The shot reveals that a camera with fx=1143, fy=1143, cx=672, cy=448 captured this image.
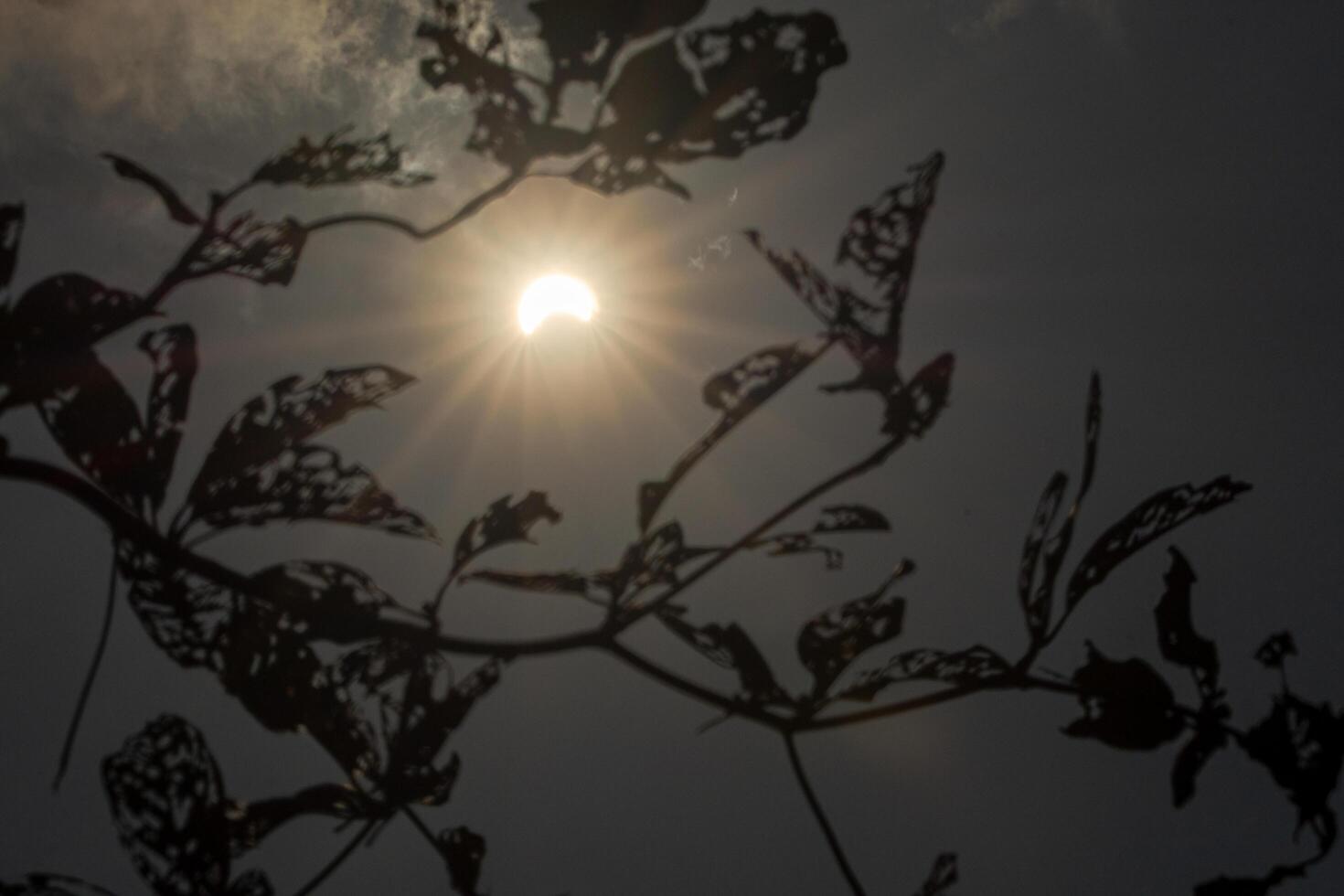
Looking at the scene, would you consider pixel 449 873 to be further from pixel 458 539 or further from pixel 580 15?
pixel 580 15

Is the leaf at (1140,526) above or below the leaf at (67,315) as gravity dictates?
below

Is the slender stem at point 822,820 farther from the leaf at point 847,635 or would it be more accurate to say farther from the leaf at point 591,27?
the leaf at point 591,27

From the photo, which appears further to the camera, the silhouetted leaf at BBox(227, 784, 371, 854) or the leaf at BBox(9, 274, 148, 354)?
the silhouetted leaf at BBox(227, 784, 371, 854)

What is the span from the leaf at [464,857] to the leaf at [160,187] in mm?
815

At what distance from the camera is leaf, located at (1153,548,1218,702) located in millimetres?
1339

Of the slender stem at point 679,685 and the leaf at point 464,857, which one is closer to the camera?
the slender stem at point 679,685

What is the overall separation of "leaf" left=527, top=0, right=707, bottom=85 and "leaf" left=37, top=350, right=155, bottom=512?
632 mm

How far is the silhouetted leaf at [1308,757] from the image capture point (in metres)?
1.21

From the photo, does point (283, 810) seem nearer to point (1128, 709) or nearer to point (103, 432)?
point (103, 432)

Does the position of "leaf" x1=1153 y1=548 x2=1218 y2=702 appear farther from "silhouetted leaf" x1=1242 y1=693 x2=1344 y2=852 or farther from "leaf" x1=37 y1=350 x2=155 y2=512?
"leaf" x1=37 y1=350 x2=155 y2=512

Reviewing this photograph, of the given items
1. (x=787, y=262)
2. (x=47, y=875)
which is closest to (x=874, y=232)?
(x=787, y=262)

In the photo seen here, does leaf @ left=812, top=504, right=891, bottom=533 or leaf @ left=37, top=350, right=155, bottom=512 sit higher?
leaf @ left=37, top=350, right=155, bottom=512

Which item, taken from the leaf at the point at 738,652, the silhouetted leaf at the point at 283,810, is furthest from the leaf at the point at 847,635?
the silhouetted leaf at the point at 283,810

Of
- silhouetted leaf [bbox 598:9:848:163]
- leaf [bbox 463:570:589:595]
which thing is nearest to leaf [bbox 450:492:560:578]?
leaf [bbox 463:570:589:595]
